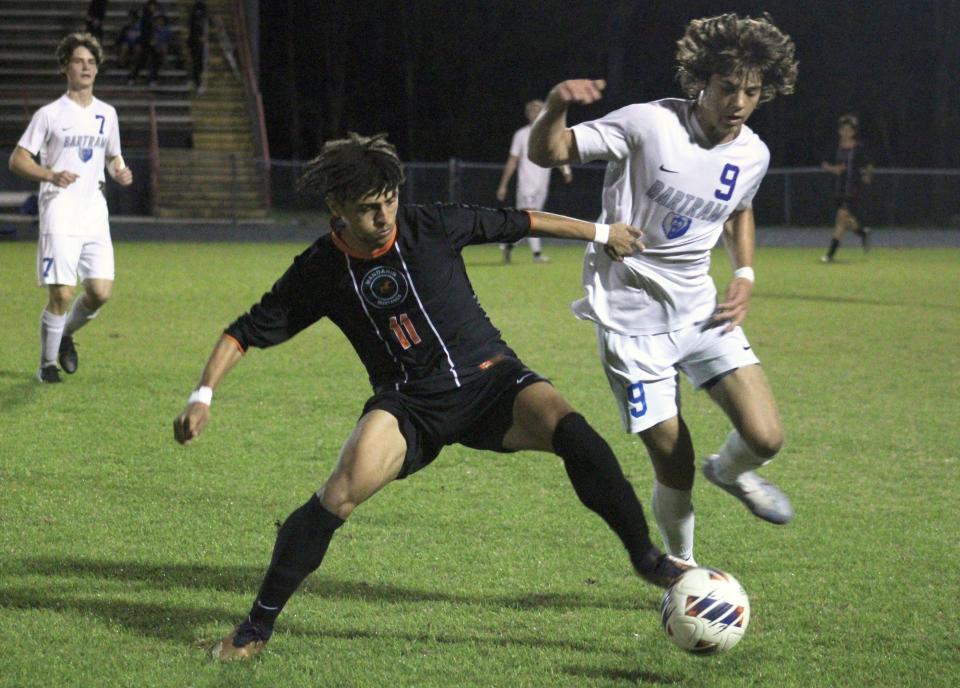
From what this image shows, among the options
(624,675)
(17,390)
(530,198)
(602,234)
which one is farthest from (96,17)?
(624,675)

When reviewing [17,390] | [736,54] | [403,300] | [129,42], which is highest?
[736,54]

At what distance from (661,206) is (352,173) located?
1195 millimetres

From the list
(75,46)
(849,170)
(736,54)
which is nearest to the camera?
(736,54)

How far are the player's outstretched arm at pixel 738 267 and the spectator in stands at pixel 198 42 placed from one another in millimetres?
26554

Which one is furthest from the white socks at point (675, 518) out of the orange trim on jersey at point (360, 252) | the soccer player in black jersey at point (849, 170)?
the soccer player in black jersey at point (849, 170)

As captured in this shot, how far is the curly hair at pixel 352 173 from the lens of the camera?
4.14m

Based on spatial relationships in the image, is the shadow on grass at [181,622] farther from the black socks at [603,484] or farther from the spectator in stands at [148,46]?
the spectator in stands at [148,46]

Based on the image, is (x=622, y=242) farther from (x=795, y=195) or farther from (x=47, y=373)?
(x=795, y=195)

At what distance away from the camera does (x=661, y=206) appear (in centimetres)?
470

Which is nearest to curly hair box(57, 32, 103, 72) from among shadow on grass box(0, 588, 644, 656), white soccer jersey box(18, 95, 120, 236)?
white soccer jersey box(18, 95, 120, 236)

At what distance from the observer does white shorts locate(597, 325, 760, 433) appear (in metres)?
4.64

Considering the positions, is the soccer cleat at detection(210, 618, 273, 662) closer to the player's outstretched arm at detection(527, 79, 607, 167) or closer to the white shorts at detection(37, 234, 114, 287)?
the player's outstretched arm at detection(527, 79, 607, 167)

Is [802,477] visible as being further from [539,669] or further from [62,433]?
[62,433]

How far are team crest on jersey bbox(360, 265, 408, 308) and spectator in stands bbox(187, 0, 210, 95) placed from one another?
27.0 metres
